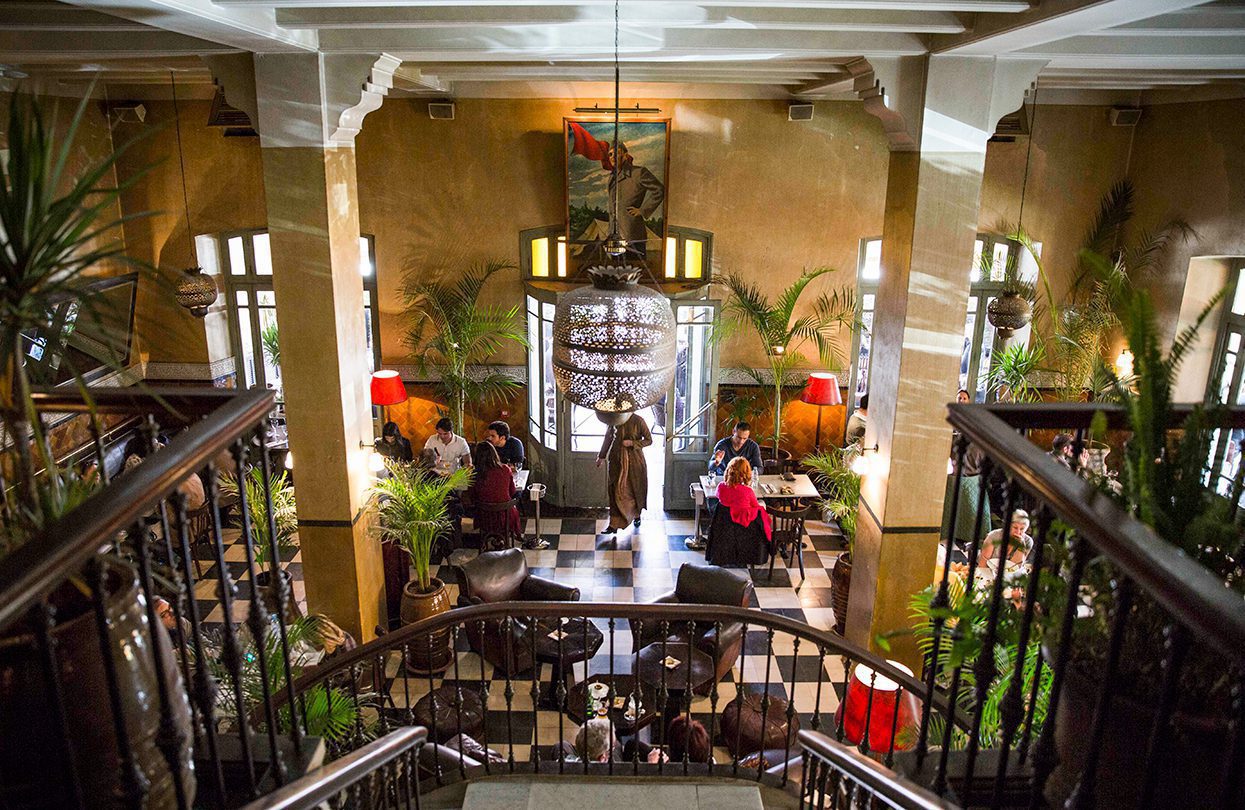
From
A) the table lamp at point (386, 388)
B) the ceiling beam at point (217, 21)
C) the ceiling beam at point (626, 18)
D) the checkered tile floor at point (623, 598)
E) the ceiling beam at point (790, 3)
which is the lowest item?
the checkered tile floor at point (623, 598)

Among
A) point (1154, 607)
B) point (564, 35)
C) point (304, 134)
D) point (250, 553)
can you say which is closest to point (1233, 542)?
point (1154, 607)

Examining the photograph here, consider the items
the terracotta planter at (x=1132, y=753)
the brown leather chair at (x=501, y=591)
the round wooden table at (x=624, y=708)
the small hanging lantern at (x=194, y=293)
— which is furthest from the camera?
the small hanging lantern at (x=194, y=293)

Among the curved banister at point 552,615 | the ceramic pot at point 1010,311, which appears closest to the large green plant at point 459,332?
the ceramic pot at point 1010,311

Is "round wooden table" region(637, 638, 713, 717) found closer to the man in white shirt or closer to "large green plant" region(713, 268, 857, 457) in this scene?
the man in white shirt

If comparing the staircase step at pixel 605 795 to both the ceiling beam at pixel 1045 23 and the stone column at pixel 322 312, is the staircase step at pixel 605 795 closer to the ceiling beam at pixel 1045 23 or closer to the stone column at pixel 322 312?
the stone column at pixel 322 312

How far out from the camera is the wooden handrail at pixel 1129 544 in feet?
3.31

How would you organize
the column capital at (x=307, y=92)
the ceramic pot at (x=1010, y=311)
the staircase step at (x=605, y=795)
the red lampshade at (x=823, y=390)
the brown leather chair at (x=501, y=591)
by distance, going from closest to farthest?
the staircase step at (x=605, y=795)
the column capital at (x=307, y=92)
the brown leather chair at (x=501, y=591)
the ceramic pot at (x=1010, y=311)
the red lampshade at (x=823, y=390)

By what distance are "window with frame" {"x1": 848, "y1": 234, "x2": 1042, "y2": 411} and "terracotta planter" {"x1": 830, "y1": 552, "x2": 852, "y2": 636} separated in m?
2.76

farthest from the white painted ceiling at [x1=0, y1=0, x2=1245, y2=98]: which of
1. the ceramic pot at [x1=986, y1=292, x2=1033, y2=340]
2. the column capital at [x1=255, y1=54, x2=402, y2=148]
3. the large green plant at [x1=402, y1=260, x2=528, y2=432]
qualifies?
the large green plant at [x1=402, y1=260, x2=528, y2=432]

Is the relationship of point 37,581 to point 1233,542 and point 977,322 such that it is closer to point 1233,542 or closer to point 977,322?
point 1233,542

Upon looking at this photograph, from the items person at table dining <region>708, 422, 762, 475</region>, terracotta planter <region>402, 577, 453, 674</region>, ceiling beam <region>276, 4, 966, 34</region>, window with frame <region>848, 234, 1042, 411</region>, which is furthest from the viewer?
window with frame <region>848, 234, 1042, 411</region>

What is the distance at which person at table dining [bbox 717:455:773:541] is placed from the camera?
24.9 ft

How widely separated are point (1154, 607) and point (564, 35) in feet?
15.5

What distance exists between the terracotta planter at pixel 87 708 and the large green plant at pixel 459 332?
7706mm
